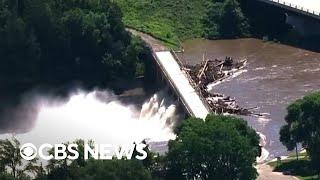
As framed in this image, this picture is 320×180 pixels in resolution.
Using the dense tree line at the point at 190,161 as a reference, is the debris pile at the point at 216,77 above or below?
above

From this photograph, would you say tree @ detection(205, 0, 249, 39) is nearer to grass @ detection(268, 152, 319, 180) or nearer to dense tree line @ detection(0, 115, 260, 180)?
grass @ detection(268, 152, 319, 180)

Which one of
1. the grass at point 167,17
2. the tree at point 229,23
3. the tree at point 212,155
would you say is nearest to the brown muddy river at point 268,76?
the tree at point 229,23

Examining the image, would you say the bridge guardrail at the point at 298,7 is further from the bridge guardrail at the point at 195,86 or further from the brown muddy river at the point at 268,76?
the bridge guardrail at the point at 195,86

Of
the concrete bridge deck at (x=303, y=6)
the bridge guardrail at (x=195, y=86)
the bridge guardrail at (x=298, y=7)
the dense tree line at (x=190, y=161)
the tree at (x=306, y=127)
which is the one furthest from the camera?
the concrete bridge deck at (x=303, y=6)

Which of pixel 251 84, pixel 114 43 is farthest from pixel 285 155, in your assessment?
pixel 114 43

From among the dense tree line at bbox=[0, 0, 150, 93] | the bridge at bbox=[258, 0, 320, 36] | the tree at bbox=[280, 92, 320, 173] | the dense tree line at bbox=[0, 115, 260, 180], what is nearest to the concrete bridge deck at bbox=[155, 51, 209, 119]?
the dense tree line at bbox=[0, 0, 150, 93]

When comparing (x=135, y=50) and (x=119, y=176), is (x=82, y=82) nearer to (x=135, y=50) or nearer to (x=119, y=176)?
(x=135, y=50)

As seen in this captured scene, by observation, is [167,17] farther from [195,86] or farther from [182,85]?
[195,86]
